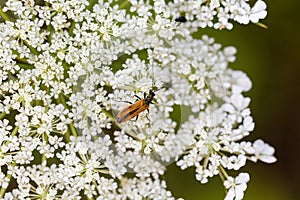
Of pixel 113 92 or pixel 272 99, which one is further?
pixel 272 99

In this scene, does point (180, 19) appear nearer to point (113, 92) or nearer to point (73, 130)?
point (113, 92)

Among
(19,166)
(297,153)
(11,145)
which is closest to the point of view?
(11,145)

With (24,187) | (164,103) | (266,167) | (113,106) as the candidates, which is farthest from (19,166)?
(266,167)

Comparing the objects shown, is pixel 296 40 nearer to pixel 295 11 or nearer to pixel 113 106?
pixel 295 11

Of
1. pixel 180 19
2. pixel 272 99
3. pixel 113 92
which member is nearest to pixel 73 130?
pixel 113 92

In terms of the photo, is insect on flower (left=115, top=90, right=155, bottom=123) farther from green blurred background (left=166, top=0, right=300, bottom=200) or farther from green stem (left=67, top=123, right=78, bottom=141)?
green blurred background (left=166, top=0, right=300, bottom=200)

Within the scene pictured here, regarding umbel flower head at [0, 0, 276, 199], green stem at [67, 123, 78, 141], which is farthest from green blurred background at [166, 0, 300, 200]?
green stem at [67, 123, 78, 141]

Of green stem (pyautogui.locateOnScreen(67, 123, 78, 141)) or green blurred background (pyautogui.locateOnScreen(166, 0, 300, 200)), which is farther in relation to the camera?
green blurred background (pyautogui.locateOnScreen(166, 0, 300, 200))
